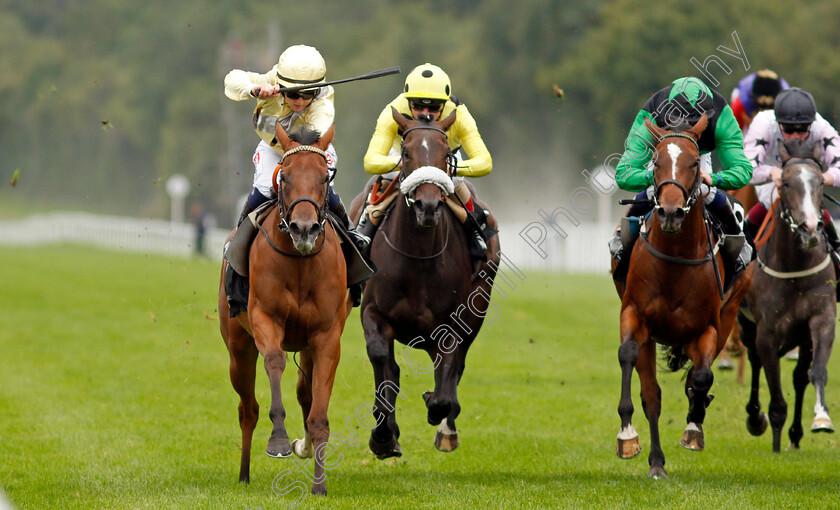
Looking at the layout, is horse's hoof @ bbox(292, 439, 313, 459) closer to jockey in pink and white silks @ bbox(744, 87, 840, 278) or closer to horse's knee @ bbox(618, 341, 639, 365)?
horse's knee @ bbox(618, 341, 639, 365)

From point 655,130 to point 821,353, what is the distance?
2667mm

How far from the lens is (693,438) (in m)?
7.75

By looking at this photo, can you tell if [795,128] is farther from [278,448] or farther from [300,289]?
[278,448]

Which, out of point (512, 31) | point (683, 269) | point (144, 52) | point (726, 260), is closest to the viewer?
point (683, 269)

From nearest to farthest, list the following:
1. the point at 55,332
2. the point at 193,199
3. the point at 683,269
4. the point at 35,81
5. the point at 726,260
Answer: the point at 683,269, the point at 726,260, the point at 55,332, the point at 193,199, the point at 35,81

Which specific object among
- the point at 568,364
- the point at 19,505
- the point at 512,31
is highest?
the point at 512,31

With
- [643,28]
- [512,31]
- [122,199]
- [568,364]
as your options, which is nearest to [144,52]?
[122,199]

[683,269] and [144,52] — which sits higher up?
[144,52]

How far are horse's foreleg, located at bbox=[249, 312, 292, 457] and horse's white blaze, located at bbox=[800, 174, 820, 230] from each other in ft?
13.0

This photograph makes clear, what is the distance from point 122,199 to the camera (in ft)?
213

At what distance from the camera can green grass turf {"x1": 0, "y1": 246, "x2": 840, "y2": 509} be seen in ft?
24.5

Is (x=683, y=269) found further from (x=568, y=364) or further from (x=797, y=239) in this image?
(x=568, y=364)

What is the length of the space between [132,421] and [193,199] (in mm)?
45555

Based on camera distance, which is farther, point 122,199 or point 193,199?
point 122,199
